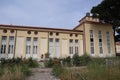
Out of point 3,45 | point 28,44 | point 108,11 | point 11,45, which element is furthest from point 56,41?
point 108,11

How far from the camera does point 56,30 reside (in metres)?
25.9

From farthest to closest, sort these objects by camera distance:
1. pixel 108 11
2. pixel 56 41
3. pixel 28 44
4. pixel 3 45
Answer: pixel 108 11 → pixel 56 41 → pixel 28 44 → pixel 3 45

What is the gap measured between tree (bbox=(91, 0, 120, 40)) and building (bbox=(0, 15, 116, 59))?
6.02 feet

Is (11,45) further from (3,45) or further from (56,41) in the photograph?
(56,41)

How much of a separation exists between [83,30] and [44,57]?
1003 centimetres

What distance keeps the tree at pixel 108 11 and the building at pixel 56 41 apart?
1833mm

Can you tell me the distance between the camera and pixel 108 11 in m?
26.0

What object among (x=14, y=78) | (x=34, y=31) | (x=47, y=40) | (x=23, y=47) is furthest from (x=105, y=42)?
(x=14, y=78)

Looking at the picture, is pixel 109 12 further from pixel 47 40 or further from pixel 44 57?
pixel 44 57

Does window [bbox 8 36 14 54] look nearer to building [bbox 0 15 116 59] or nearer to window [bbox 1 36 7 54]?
building [bbox 0 15 116 59]

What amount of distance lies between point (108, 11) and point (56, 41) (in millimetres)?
11823

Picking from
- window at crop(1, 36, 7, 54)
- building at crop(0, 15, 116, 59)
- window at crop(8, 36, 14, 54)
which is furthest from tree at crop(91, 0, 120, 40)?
window at crop(1, 36, 7, 54)

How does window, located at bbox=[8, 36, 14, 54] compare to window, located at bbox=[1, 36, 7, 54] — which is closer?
window, located at bbox=[1, 36, 7, 54]

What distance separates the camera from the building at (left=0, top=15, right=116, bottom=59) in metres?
23.2
